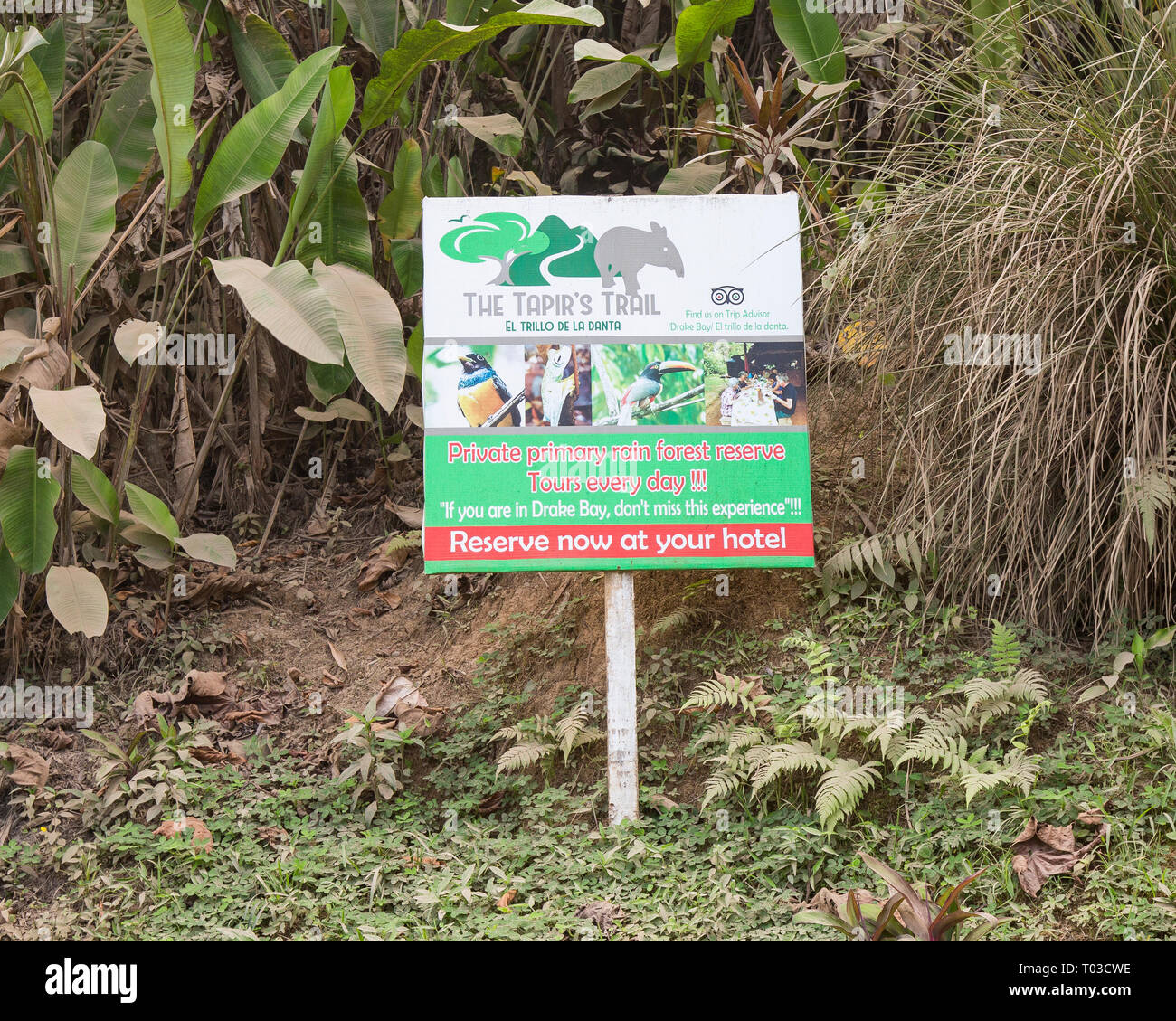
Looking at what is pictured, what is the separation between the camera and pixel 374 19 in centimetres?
534

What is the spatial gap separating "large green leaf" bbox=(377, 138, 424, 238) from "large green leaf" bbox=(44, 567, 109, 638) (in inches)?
83.0

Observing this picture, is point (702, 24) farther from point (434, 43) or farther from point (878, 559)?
point (878, 559)

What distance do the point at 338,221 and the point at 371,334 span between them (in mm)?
1099

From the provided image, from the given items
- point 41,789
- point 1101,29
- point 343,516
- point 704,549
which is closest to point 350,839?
point 41,789

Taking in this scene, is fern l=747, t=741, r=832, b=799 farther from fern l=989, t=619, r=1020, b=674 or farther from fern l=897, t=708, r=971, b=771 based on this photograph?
fern l=989, t=619, r=1020, b=674

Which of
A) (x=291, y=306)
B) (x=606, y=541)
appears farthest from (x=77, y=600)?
(x=606, y=541)

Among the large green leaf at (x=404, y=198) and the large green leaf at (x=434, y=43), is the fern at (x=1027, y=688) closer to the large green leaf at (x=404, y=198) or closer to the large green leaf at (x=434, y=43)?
the large green leaf at (x=434, y=43)

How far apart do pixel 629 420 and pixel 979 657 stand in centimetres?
163

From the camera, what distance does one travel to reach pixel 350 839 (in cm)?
388

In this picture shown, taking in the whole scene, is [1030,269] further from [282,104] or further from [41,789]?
[41,789]

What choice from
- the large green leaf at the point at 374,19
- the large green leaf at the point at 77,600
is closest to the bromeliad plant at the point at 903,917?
the large green leaf at the point at 77,600

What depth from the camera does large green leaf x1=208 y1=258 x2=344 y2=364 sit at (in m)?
3.94

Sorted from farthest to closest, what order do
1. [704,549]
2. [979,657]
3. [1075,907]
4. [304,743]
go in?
[304,743], [979,657], [704,549], [1075,907]

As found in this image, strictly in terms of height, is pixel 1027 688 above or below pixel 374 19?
below
